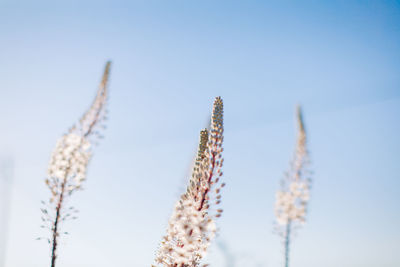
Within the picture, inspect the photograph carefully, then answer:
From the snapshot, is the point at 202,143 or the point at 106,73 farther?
the point at 106,73

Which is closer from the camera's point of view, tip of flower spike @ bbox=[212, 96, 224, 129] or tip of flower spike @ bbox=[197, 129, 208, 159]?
tip of flower spike @ bbox=[212, 96, 224, 129]

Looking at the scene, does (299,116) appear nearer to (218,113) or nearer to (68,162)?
(218,113)

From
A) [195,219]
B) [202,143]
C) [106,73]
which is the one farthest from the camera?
[106,73]

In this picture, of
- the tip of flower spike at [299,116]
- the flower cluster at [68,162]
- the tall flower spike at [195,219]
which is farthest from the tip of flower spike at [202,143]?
the tip of flower spike at [299,116]

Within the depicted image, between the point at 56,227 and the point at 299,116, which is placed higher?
the point at 299,116

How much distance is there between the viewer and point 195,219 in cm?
661

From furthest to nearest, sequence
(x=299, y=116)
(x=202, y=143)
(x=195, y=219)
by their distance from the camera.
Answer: (x=299, y=116) < (x=202, y=143) < (x=195, y=219)

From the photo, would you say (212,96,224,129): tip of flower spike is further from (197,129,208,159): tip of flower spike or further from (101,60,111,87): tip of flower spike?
(101,60,111,87): tip of flower spike

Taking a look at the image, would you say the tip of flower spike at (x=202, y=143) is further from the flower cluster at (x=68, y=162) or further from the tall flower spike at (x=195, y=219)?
the flower cluster at (x=68, y=162)

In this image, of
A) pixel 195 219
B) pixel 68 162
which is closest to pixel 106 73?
pixel 68 162

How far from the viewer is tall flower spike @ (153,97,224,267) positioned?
21.1 feet

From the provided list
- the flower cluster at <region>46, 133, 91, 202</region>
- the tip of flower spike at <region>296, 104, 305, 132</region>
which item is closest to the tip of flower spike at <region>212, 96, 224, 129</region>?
the flower cluster at <region>46, 133, 91, 202</region>

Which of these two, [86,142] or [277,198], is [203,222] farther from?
[277,198]

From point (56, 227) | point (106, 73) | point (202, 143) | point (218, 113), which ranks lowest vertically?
point (56, 227)
